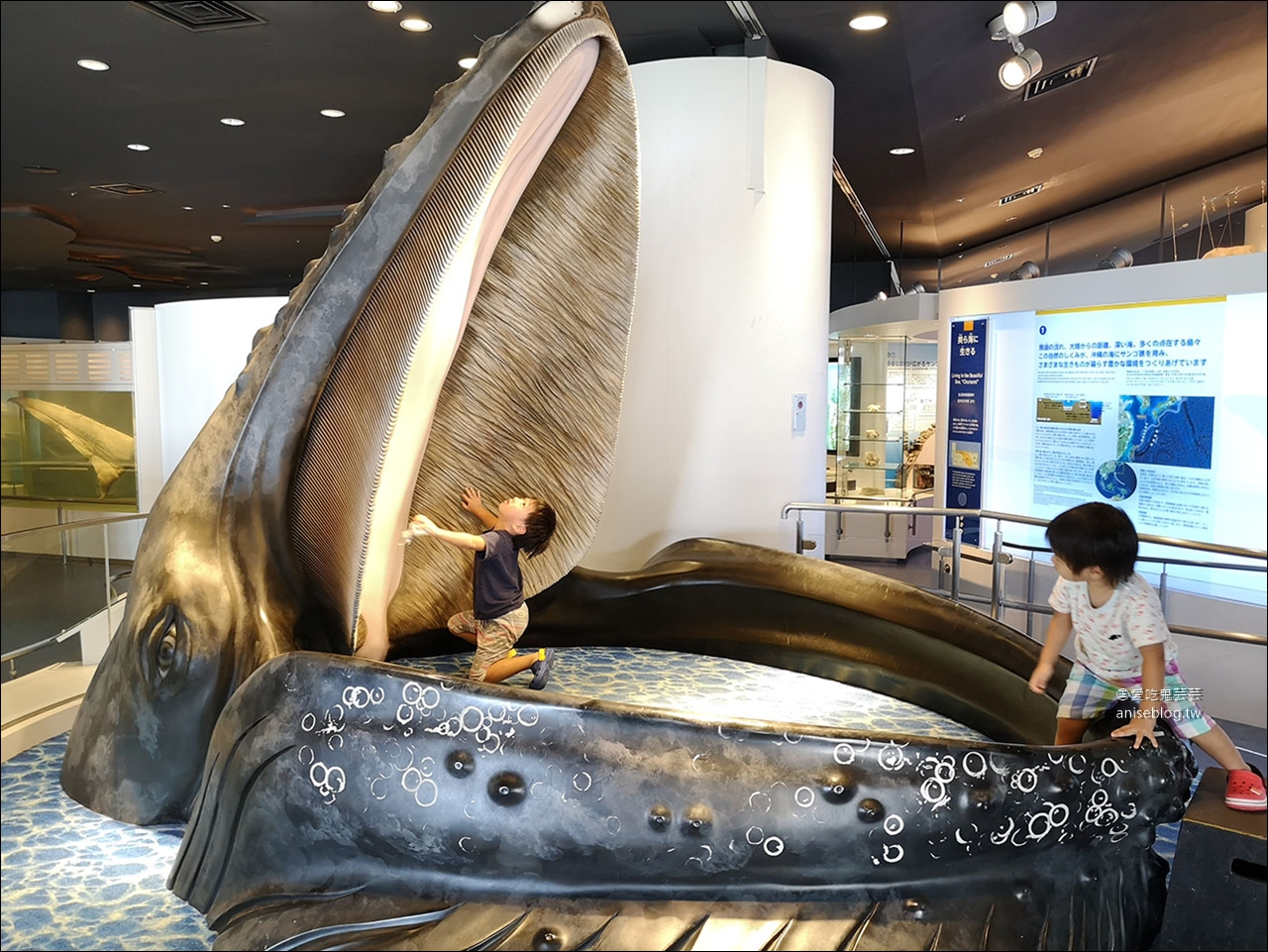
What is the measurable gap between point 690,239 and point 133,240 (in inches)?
99.8

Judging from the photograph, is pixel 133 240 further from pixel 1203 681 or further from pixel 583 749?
pixel 1203 681

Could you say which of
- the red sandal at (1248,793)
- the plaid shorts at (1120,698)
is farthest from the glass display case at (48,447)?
the red sandal at (1248,793)

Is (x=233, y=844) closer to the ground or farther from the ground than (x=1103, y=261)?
closer to the ground

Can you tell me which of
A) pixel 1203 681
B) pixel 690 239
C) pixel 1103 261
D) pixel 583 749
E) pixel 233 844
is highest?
pixel 690 239

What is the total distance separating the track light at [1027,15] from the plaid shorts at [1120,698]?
1.38 metres

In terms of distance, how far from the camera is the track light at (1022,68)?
1.87 m

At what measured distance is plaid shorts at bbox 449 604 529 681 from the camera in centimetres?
307

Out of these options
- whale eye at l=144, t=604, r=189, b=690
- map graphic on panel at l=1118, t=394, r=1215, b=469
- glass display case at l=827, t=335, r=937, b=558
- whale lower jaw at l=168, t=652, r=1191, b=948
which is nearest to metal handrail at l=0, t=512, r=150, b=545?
whale eye at l=144, t=604, r=189, b=690

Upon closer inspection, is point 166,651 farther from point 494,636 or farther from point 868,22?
point 868,22

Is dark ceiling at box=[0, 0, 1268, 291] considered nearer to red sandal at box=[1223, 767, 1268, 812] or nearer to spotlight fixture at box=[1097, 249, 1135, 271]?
spotlight fixture at box=[1097, 249, 1135, 271]

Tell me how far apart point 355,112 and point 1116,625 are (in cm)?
333

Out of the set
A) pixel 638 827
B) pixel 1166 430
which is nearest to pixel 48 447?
pixel 638 827

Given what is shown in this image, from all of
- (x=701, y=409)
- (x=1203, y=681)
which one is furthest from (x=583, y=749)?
(x=701, y=409)

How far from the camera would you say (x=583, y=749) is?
5.28 ft
